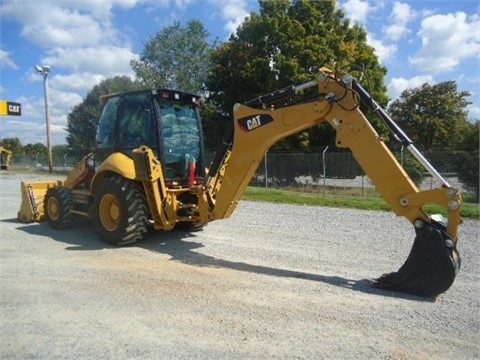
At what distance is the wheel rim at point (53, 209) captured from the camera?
29.1 ft

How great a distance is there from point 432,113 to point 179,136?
31849 millimetres

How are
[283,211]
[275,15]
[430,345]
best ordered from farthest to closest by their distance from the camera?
[275,15] → [283,211] → [430,345]

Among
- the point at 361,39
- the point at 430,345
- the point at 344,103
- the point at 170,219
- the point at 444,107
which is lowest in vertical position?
the point at 430,345

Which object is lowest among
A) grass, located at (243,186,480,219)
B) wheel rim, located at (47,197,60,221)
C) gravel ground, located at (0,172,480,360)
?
gravel ground, located at (0,172,480,360)

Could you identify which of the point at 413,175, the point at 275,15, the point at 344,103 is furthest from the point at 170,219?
the point at 275,15

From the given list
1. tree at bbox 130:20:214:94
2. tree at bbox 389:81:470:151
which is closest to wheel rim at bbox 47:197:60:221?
tree at bbox 130:20:214:94

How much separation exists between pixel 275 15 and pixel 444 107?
17.6 m

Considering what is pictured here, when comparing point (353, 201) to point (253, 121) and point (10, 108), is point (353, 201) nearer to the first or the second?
point (253, 121)

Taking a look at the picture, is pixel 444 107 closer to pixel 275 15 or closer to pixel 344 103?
pixel 275 15

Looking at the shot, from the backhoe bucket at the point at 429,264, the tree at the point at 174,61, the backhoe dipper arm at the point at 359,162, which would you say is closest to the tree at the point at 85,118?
the tree at the point at 174,61

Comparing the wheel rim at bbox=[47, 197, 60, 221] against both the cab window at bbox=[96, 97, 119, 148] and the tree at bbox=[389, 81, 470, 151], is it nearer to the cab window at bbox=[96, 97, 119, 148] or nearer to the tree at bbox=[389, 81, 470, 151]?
the cab window at bbox=[96, 97, 119, 148]

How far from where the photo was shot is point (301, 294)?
16.7ft

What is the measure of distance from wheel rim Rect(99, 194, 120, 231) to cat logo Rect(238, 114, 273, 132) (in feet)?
8.69

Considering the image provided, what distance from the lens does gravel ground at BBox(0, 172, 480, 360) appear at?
383 centimetres
